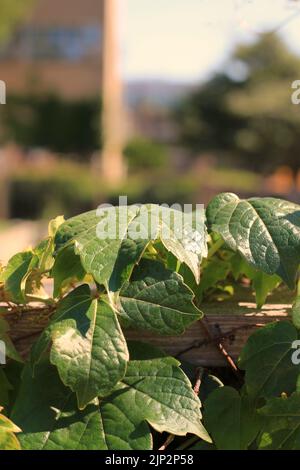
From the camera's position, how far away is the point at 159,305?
2.68 feet

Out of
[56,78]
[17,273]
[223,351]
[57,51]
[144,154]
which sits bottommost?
[144,154]

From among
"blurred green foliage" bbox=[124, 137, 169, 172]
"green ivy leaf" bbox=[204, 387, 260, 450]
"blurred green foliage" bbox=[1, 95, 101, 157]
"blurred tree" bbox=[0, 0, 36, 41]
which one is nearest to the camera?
"green ivy leaf" bbox=[204, 387, 260, 450]

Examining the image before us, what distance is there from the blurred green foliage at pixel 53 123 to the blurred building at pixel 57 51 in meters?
0.68

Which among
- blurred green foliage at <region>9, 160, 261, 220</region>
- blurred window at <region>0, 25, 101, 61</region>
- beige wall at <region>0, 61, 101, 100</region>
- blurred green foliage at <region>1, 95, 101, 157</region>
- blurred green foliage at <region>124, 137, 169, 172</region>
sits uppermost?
blurred window at <region>0, 25, 101, 61</region>

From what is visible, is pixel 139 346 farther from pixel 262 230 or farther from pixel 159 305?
pixel 262 230

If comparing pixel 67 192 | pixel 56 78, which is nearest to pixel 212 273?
pixel 67 192

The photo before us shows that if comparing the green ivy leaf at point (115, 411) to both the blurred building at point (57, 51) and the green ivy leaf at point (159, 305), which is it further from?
the blurred building at point (57, 51)

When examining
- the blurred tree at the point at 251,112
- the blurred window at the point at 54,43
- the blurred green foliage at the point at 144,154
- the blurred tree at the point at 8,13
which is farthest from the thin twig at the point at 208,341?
the blurred tree at the point at 251,112

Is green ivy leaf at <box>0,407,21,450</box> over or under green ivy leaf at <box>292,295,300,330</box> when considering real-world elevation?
under

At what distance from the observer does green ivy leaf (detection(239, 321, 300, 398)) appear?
0.85 metres

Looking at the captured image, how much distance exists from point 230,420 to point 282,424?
0.07 m

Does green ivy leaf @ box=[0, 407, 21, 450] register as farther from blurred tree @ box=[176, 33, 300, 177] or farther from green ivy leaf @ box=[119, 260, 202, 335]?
blurred tree @ box=[176, 33, 300, 177]

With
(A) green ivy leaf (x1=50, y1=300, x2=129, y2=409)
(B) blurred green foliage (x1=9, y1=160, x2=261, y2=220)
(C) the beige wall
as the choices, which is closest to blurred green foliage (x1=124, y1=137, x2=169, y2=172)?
(C) the beige wall

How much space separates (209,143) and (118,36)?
21.5 ft
